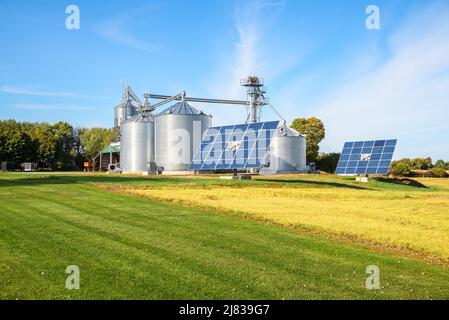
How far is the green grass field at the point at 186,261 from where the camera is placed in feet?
40.1

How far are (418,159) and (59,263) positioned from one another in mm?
134498

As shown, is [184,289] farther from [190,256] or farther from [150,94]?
[150,94]

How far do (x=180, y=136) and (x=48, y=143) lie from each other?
54.5 m

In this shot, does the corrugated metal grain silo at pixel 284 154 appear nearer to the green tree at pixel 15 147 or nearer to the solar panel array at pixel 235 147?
the solar panel array at pixel 235 147

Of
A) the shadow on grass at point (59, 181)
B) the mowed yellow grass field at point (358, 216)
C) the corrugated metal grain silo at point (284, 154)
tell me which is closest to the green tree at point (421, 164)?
the corrugated metal grain silo at point (284, 154)

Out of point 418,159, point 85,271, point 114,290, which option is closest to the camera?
point 114,290

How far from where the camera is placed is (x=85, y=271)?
13672 millimetres

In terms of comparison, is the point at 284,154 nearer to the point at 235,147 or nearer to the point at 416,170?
the point at 235,147

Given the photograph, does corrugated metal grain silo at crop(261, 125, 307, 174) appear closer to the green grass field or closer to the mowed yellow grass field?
the mowed yellow grass field

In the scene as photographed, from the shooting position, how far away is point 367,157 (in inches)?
2977

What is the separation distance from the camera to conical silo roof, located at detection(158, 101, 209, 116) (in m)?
83.5

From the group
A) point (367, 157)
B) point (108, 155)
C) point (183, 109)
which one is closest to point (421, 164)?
point (367, 157)

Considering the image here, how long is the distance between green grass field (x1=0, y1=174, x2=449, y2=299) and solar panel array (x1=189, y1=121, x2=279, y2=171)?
31006 mm
